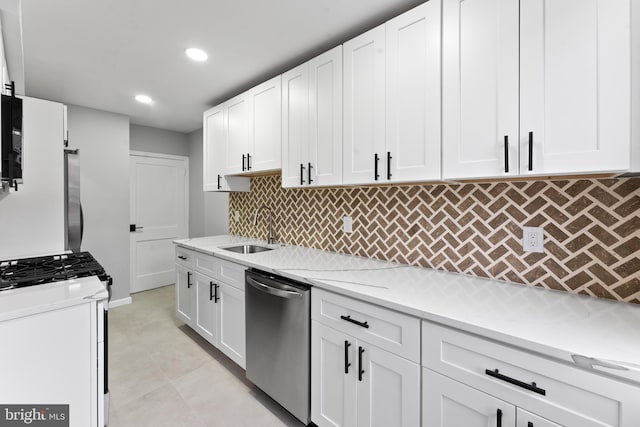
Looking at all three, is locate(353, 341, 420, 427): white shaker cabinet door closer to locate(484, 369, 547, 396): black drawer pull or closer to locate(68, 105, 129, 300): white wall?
locate(484, 369, 547, 396): black drawer pull

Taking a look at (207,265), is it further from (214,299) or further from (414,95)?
(414,95)

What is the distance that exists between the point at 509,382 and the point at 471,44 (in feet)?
4.59

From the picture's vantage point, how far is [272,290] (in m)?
1.80

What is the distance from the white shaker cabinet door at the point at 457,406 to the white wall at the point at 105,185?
13.1 ft

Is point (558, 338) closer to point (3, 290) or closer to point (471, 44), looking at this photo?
point (471, 44)

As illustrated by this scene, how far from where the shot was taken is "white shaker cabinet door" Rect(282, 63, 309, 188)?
216 cm

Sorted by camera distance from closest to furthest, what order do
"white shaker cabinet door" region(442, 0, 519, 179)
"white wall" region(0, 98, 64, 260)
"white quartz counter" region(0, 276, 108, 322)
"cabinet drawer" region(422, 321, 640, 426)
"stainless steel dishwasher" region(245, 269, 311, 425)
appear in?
"cabinet drawer" region(422, 321, 640, 426) → "white quartz counter" region(0, 276, 108, 322) → "white shaker cabinet door" region(442, 0, 519, 179) → "stainless steel dishwasher" region(245, 269, 311, 425) → "white wall" region(0, 98, 64, 260)

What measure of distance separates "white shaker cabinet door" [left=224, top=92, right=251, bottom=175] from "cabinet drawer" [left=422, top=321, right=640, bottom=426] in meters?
2.23

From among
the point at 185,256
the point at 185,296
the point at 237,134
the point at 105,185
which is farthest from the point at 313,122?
the point at 105,185

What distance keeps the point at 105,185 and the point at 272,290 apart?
10.4 ft

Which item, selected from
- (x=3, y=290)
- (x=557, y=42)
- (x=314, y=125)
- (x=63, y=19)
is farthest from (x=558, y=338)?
(x=63, y=19)

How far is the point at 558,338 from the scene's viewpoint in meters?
0.91

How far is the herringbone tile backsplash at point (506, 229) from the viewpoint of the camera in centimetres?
124

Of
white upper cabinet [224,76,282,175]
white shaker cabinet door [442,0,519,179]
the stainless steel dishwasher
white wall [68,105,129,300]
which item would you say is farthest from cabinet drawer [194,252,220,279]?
white shaker cabinet door [442,0,519,179]
